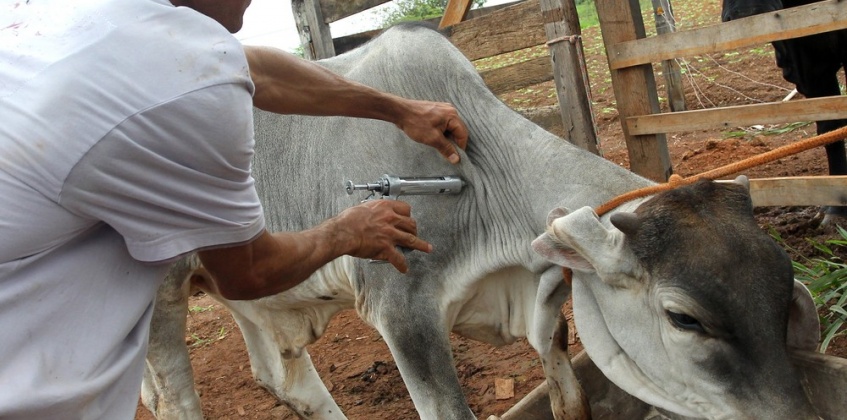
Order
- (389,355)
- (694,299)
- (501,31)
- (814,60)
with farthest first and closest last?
(501,31)
(389,355)
(814,60)
(694,299)

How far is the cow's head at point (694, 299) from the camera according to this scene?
232 centimetres

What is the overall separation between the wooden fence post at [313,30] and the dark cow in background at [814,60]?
321 centimetres

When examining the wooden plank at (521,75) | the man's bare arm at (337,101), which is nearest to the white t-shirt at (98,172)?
the man's bare arm at (337,101)

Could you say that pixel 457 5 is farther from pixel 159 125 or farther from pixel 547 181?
pixel 159 125

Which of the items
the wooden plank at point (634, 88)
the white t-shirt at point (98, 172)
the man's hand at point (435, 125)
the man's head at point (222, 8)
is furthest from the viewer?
the wooden plank at point (634, 88)

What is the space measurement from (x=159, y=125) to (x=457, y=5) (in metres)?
4.84

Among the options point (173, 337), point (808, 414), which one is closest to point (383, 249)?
point (808, 414)

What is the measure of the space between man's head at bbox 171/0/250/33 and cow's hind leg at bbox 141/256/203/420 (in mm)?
1855

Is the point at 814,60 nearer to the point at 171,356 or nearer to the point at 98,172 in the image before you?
the point at 171,356

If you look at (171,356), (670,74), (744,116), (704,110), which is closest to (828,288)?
(744,116)

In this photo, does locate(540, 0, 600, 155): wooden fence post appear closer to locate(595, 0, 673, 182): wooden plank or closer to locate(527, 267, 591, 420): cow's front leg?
locate(595, 0, 673, 182): wooden plank

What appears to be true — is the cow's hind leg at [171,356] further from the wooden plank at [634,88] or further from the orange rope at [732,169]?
the wooden plank at [634,88]

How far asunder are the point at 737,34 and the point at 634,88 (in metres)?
0.80

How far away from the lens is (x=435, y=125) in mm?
3172
